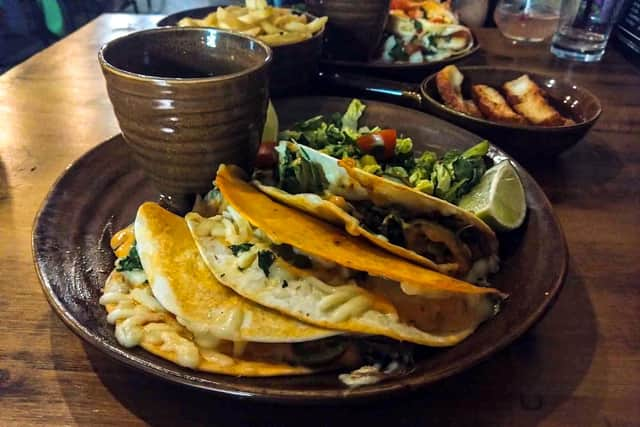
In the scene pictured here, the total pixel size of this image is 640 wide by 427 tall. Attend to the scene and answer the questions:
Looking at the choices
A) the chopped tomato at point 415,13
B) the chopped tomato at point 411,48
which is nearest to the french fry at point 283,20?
the chopped tomato at point 411,48

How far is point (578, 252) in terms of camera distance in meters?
1.19

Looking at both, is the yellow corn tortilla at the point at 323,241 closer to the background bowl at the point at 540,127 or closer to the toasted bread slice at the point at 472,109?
the background bowl at the point at 540,127

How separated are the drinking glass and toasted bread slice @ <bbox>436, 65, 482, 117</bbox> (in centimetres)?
114

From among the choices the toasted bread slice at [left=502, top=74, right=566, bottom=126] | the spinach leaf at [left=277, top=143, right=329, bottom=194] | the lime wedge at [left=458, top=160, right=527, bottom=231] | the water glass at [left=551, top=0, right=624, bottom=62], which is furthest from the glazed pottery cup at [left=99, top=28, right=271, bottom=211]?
the water glass at [left=551, top=0, right=624, bottom=62]

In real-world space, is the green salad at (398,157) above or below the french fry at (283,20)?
below

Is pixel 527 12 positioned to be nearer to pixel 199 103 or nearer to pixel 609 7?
pixel 609 7

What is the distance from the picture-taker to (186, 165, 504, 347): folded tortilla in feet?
2.72

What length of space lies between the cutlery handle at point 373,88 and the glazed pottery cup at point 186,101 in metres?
0.61

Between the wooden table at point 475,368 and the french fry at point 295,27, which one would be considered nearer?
the wooden table at point 475,368

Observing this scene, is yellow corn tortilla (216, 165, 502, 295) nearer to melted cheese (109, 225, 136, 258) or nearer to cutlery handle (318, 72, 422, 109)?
melted cheese (109, 225, 136, 258)

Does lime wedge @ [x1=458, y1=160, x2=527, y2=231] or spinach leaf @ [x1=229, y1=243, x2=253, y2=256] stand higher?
spinach leaf @ [x1=229, y1=243, x2=253, y2=256]

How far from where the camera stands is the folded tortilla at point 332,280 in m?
0.83

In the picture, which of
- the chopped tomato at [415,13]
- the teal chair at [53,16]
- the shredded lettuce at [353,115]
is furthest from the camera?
the teal chair at [53,16]

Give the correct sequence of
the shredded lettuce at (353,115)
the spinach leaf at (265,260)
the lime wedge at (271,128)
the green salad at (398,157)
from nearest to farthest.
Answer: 1. the spinach leaf at (265,260)
2. the green salad at (398,157)
3. the lime wedge at (271,128)
4. the shredded lettuce at (353,115)
